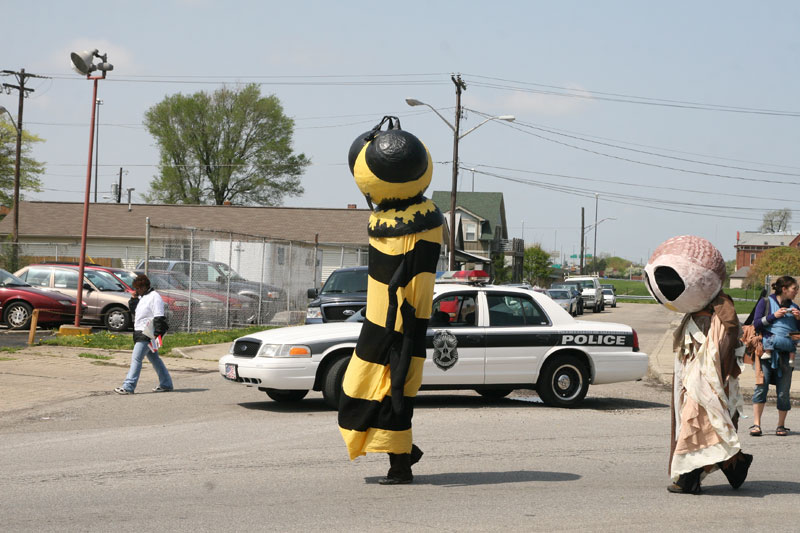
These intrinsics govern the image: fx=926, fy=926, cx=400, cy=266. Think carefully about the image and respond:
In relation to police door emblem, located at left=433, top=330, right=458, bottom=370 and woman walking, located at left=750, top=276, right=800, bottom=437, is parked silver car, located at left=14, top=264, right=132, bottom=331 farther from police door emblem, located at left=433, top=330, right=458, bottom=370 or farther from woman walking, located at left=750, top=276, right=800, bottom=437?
woman walking, located at left=750, top=276, right=800, bottom=437

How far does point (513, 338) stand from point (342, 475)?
4.49 metres

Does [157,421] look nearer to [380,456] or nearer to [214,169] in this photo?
[380,456]

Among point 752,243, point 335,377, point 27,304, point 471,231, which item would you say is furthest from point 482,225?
point 752,243

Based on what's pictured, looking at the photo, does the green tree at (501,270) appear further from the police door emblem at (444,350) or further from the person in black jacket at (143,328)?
the police door emblem at (444,350)

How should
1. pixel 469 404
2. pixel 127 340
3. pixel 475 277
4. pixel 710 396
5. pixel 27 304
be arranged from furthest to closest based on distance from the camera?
pixel 27 304 → pixel 127 340 → pixel 469 404 → pixel 475 277 → pixel 710 396

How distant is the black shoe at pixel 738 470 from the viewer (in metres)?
6.51

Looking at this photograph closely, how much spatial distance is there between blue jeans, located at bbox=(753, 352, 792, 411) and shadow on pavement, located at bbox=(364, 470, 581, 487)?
3581mm

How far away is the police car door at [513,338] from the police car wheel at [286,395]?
229 centimetres

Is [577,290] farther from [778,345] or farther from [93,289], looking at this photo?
[778,345]

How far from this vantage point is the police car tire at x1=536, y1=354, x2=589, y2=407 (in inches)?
443

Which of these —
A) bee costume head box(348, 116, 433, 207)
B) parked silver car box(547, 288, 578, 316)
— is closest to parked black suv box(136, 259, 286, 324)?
bee costume head box(348, 116, 433, 207)

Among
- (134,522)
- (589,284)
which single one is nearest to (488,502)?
(134,522)

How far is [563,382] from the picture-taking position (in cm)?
1134

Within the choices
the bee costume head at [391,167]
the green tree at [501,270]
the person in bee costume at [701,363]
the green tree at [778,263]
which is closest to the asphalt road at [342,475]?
the person in bee costume at [701,363]
